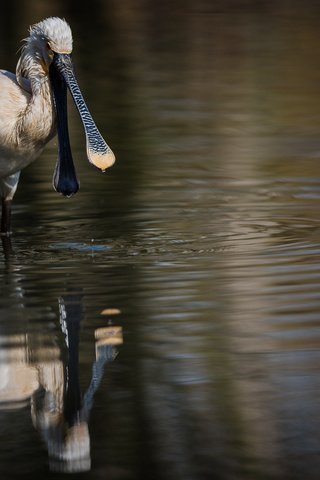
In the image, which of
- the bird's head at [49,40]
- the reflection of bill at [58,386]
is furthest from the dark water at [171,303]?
the bird's head at [49,40]

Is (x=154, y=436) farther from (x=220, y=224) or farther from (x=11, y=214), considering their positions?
(x=11, y=214)

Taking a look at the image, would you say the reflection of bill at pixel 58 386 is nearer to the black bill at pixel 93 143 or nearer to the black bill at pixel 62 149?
the black bill at pixel 93 143

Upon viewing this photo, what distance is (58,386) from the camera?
606 cm

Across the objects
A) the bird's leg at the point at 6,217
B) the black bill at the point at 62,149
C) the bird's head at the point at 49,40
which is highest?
the bird's head at the point at 49,40

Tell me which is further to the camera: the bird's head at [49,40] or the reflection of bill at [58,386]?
the bird's head at [49,40]

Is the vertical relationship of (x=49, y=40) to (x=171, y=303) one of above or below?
above

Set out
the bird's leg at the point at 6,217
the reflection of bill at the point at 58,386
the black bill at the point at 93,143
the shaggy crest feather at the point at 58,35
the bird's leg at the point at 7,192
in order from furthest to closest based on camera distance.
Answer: the bird's leg at the point at 7,192
the bird's leg at the point at 6,217
the shaggy crest feather at the point at 58,35
the black bill at the point at 93,143
the reflection of bill at the point at 58,386

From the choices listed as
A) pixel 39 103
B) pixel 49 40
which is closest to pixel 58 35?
pixel 49 40

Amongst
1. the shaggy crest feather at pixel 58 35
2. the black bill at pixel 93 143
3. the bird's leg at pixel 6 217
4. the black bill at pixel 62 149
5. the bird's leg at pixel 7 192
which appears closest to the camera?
the black bill at pixel 93 143

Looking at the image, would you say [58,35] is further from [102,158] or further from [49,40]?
[102,158]

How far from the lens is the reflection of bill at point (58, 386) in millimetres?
5289

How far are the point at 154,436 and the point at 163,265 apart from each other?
3362mm

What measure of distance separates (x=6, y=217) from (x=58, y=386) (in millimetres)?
4383

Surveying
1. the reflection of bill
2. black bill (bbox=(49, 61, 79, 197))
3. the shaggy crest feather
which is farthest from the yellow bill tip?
the reflection of bill
